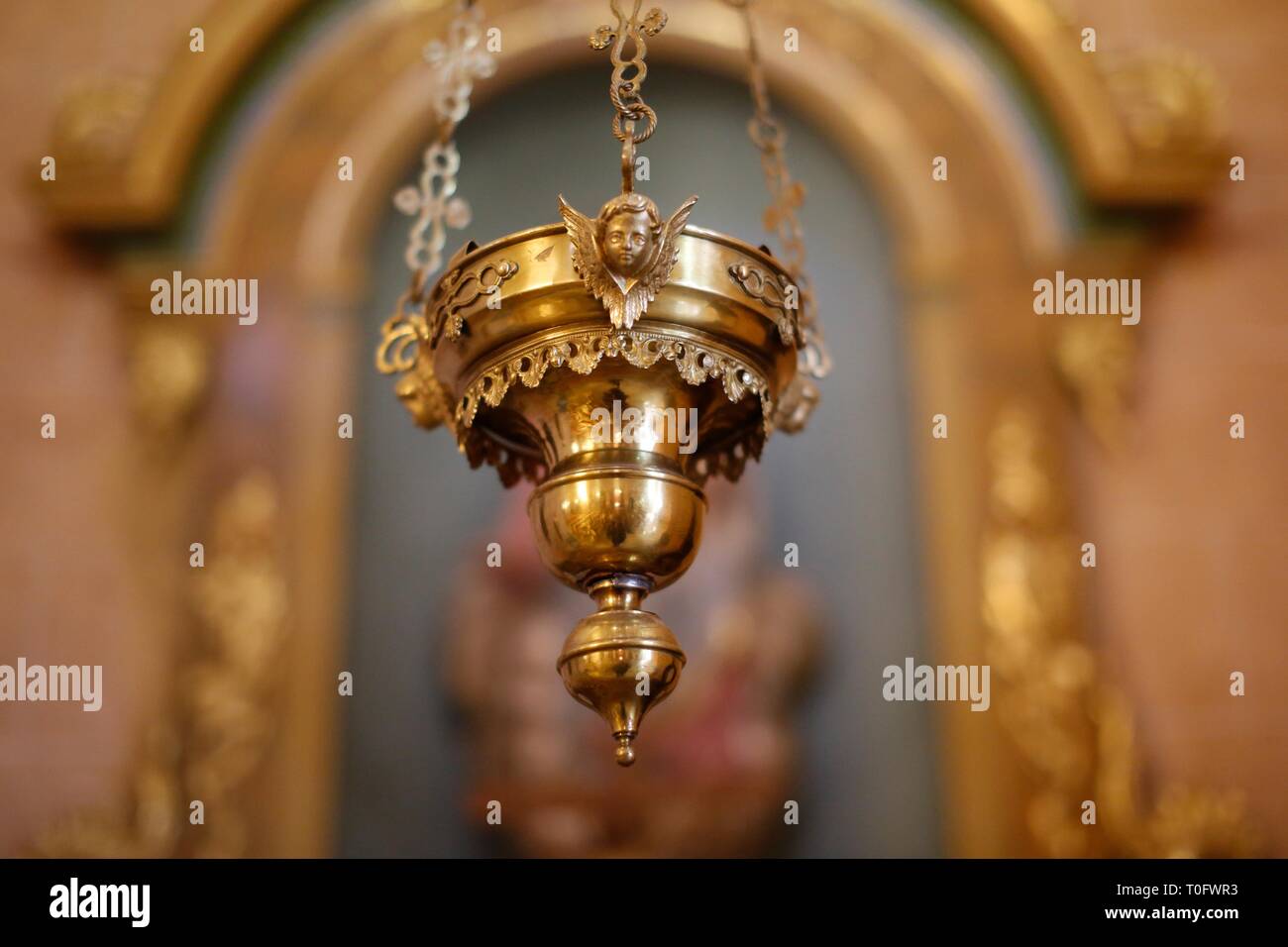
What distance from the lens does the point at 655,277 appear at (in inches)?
87.4

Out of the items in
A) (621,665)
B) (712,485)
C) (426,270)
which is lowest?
(621,665)

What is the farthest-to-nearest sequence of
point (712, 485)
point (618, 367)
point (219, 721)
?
1. point (712, 485)
2. point (219, 721)
3. point (618, 367)

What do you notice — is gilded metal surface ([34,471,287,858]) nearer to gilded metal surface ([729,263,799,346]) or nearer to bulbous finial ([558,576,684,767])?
bulbous finial ([558,576,684,767])

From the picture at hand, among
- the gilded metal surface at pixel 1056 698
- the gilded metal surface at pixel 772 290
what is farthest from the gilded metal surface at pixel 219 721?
the gilded metal surface at pixel 772 290

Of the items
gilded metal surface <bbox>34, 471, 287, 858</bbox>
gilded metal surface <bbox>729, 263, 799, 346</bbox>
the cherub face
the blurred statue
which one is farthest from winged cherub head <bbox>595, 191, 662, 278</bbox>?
gilded metal surface <bbox>34, 471, 287, 858</bbox>

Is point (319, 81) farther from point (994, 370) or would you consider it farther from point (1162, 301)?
point (1162, 301)

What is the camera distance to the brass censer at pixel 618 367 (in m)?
2.21

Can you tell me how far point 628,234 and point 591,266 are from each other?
8 cm

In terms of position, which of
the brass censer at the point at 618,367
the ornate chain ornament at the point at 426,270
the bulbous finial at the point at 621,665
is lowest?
the bulbous finial at the point at 621,665

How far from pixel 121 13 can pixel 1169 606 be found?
3799 mm

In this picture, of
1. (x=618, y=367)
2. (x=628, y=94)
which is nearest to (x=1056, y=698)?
(x=618, y=367)

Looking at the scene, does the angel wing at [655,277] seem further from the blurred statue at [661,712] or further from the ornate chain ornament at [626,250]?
the blurred statue at [661,712]

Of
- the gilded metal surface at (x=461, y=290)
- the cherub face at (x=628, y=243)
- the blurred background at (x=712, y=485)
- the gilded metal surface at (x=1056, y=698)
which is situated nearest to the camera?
the cherub face at (x=628, y=243)

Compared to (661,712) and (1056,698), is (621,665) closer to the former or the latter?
(661,712)
